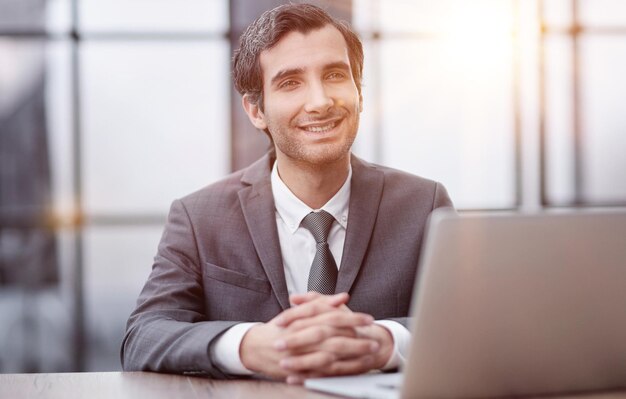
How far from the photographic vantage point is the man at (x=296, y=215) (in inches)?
81.0

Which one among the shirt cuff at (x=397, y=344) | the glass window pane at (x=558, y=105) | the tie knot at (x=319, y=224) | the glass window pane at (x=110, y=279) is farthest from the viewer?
the glass window pane at (x=558, y=105)

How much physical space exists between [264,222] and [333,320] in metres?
0.74

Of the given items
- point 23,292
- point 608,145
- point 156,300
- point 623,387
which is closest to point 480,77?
point 608,145

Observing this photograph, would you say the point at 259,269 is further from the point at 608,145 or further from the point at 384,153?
the point at 608,145

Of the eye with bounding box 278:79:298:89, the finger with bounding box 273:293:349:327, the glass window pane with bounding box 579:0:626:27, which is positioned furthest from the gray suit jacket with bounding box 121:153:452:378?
the glass window pane with bounding box 579:0:626:27

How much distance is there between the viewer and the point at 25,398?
1.39m

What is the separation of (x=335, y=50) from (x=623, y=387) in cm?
127

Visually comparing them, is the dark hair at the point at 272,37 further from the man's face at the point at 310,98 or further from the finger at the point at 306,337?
the finger at the point at 306,337

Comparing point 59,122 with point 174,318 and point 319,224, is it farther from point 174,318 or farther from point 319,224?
point 174,318

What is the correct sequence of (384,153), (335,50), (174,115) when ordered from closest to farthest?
(335,50) < (174,115) < (384,153)

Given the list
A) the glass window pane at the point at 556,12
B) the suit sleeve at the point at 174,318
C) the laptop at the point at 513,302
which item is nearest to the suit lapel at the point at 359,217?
the suit sleeve at the point at 174,318

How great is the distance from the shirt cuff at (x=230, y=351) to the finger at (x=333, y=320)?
12cm

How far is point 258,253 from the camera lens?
2090 millimetres

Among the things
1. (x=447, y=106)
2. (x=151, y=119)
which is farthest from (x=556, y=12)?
(x=151, y=119)
